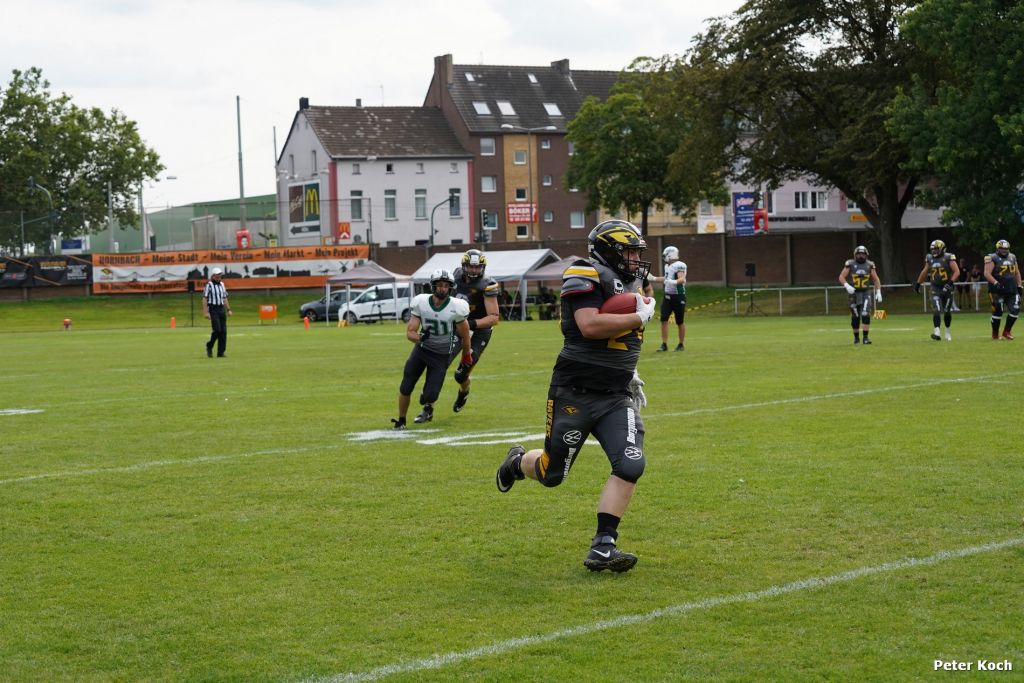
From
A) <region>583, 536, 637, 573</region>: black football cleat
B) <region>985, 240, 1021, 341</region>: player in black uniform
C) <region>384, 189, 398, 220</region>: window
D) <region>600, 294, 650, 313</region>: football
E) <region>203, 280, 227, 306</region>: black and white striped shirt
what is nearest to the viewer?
<region>583, 536, 637, 573</region>: black football cleat

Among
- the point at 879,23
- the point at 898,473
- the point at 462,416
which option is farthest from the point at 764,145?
the point at 898,473

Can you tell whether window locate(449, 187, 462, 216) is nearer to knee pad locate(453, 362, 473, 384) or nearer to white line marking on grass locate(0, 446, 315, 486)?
knee pad locate(453, 362, 473, 384)

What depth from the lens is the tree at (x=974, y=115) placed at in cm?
4153

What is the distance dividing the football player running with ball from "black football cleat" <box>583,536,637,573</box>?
23.3ft

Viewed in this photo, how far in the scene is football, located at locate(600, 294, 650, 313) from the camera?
7.32 m

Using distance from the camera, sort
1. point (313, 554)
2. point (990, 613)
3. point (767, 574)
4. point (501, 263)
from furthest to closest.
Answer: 1. point (501, 263)
2. point (313, 554)
3. point (767, 574)
4. point (990, 613)

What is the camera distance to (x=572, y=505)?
903cm

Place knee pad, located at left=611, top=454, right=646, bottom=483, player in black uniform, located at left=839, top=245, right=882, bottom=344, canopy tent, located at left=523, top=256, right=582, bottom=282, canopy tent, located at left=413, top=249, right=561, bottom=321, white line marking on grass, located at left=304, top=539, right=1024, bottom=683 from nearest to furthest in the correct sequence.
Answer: white line marking on grass, located at left=304, top=539, right=1024, bottom=683 < knee pad, located at left=611, top=454, right=646, bottom=483 < player in black uniform, located at left=839, top=245, right=882, bottom=344 < canopy tent, located at left=523, top=256, right=582, bottom=282 < canopy tent, located at left=413, top=249, right=561, bottom=321

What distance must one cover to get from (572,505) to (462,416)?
6.21 metres

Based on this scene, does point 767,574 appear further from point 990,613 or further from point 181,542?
point 181,542

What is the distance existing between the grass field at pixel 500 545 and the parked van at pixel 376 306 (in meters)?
38.9

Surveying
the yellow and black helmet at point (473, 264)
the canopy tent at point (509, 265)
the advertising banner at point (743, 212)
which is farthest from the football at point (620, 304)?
the advertising banner at point (743, 212)

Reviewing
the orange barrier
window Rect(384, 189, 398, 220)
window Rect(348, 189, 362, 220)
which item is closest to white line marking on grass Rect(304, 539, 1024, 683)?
the orange barrier

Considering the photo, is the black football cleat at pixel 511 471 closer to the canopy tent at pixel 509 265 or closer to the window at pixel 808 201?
the canopy tent at pixel 509 265
